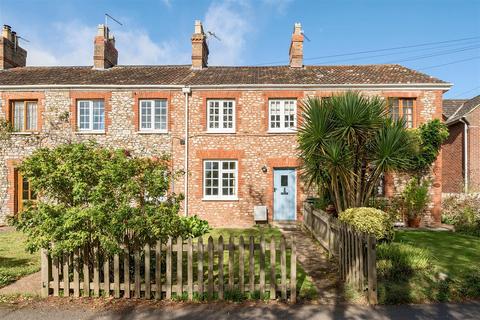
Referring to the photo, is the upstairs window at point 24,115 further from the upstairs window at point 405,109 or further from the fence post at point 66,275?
the upstairs window at point 405,109

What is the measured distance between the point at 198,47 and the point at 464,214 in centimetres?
1522

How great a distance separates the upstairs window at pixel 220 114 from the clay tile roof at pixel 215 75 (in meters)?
0.97

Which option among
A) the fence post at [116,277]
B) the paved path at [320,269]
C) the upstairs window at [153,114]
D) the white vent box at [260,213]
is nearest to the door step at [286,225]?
the white vent box at [260,213]

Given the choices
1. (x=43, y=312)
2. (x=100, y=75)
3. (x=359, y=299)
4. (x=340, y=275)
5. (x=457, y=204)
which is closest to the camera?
(x=43, y=312)

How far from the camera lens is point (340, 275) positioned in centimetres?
655

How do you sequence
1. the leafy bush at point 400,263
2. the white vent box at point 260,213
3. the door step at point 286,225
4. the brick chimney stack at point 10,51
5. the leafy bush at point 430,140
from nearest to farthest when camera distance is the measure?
the leafy bush at point 400,263, the door step at point 286,225, the leafy bush at point 430,140, the white vent box at point 260,213, the brick chimney stack at point 10,51

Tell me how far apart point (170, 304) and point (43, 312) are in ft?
6.68

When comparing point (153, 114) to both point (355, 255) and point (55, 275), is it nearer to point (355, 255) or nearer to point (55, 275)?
point (55, 275)

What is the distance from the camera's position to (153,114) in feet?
48.1

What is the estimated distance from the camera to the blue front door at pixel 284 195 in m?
14.2

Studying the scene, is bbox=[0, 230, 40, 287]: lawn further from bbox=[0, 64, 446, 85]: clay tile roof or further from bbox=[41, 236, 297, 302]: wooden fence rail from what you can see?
bbox=[0, 64, 446, 85]: clay tile roof

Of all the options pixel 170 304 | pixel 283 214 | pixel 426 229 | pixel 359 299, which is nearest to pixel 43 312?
pixel 170 304

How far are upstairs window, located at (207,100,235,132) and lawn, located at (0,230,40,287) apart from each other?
8.70m

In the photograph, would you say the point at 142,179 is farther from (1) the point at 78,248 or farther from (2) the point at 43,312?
(2) the point at 43,312
